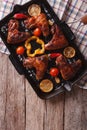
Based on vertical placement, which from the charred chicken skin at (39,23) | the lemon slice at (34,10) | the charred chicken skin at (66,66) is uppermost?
the lemon slice at (34,10)

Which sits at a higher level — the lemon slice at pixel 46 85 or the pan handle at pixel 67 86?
the lemon slice at pixel 46 85

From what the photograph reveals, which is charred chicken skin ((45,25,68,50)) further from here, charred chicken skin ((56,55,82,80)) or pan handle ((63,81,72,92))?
pan handle ((63,81,72,92))

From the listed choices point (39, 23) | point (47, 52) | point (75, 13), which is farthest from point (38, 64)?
point (75, 13)

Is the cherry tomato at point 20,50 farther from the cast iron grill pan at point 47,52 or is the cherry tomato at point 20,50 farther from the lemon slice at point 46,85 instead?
the lemon slice at point 46,85

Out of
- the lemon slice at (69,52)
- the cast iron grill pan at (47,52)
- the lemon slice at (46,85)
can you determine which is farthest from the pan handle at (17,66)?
the lemon slice at (69,52)

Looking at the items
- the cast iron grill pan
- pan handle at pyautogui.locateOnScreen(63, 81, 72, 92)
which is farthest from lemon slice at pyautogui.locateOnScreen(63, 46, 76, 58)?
pan handle at pyautogui.locateOnScreen(63, 81, 72, 92)
